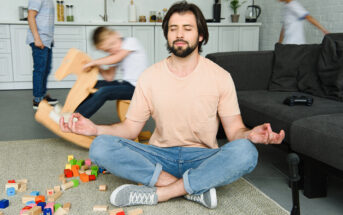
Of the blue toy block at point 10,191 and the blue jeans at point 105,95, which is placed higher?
the blue jeans at point 105,95

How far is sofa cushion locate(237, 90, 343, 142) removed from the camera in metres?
2.01

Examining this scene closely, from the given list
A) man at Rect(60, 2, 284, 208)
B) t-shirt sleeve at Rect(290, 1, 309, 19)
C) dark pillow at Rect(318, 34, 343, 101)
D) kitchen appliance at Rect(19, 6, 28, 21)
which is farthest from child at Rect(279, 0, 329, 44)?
kitchen appliance at Rect(19, 6, 28, 21)

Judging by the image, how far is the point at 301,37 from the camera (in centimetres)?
358

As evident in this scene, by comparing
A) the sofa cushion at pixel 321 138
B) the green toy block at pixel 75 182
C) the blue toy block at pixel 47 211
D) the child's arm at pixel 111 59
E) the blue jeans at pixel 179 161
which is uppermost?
the child's arm at pixel 111 59

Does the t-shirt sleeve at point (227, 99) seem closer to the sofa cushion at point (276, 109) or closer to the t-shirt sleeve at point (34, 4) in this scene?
the sofa cushion at point (276, 109)

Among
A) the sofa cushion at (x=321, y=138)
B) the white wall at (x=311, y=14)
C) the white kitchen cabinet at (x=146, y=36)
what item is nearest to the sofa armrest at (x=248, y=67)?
the sofa cushion at (x=321, y=138)

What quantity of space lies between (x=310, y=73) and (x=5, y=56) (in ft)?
14.7

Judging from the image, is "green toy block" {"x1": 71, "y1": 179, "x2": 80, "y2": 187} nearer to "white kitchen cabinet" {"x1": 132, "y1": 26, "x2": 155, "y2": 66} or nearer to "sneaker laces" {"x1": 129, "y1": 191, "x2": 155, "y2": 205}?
"sneaker laces" {"x1": 129, "y1": 191, "x2": 155, "y2": 205}

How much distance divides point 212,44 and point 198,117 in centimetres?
453

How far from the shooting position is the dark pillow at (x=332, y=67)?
2377 millimetres

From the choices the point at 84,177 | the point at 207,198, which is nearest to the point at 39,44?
the point at 84,177

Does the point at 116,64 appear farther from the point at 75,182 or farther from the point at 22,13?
the point at 22,13

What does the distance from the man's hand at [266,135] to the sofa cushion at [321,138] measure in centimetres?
33

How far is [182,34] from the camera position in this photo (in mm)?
1760
